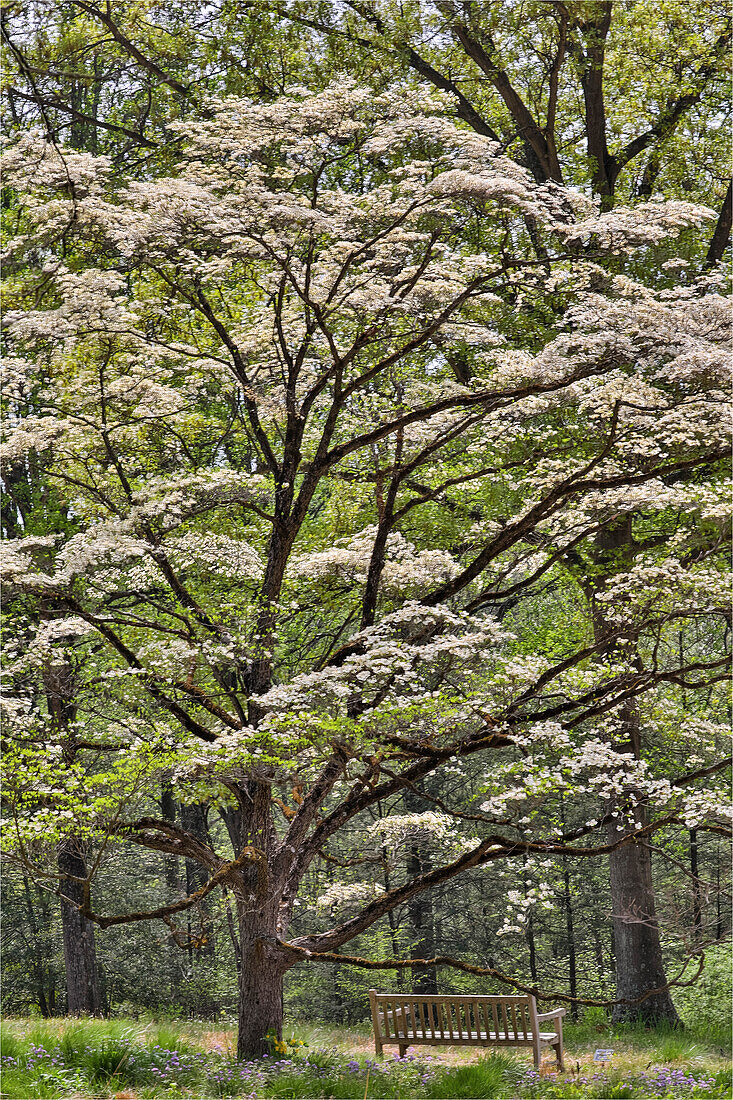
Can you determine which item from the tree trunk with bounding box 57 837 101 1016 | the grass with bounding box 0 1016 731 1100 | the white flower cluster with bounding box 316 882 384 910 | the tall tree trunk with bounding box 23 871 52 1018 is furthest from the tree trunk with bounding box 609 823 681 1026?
the tall tree trunk with bounding box 23 871 52 1018

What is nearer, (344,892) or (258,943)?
(258,943)

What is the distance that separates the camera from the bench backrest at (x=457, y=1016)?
8094 millimetres

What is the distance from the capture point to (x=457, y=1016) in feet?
27.2

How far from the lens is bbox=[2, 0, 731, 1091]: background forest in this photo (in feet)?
22.1

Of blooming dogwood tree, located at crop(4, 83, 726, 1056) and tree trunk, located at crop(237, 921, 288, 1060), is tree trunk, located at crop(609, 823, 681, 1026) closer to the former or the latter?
blooming dogwood tree, located at crop(4, 83, 726, 1056)

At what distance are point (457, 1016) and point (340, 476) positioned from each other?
5.04 m

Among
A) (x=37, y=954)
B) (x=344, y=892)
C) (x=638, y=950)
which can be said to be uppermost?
(x=344, y=892)

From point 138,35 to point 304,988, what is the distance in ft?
57.1

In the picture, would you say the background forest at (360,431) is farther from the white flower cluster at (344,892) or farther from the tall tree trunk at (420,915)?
the tall tree trunk at (420,915)

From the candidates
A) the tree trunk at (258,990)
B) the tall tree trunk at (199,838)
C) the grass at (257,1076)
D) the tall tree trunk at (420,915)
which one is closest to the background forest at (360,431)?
the tree trunk at (258,990)

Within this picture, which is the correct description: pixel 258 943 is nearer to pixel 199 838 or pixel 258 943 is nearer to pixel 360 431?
pixel 360 431

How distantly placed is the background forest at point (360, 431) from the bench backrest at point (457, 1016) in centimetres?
35

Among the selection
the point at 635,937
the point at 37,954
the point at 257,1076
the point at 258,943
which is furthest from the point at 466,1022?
the point at 37,954

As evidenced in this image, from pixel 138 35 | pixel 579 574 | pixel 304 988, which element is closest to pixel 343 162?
pixel 138 35
